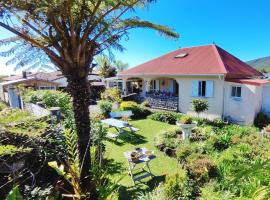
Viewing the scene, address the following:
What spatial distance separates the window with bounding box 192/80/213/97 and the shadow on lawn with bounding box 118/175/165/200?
36.5 ft

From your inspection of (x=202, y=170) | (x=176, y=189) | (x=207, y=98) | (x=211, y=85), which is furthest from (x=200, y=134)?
(x=176, y=189)

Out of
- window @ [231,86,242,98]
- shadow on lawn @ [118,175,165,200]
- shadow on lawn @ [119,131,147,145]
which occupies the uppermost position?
window @ [231,86,242,98]

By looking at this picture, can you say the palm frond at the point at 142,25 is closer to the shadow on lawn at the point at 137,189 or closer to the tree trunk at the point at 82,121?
the tree trunk at the point at 82,121

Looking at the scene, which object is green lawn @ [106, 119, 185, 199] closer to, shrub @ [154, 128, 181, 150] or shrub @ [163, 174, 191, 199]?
shrub @ [154, 128, 181, 150]

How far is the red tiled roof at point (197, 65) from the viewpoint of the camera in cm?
1689

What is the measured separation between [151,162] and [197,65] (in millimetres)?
12233

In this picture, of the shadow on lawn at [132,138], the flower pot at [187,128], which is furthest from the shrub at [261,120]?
the shadow on lawn at [132,138]

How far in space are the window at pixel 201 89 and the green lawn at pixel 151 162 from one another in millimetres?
4773

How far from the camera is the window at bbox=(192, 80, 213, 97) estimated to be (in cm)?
1670

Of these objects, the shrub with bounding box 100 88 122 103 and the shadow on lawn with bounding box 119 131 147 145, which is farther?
the shrub with bounding box 100 88 122 103

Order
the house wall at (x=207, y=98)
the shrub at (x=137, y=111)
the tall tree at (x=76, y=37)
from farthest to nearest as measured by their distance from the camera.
A: the shrub at (x=137, y=111)
the house wall at (x=207, y=98)
the tall tree at (x=76, y=37)

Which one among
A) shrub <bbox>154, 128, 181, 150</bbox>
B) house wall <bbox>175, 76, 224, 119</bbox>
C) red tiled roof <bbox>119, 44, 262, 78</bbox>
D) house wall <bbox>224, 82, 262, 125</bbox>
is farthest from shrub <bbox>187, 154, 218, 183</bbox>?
red tiled roof <bbox>119, 44, 262, 78</bbox>

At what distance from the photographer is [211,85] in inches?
651

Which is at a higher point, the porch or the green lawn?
the porch
